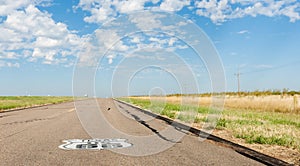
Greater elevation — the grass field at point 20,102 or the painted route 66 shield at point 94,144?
the grass field at point 20,102

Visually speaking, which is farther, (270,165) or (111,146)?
(111,146)

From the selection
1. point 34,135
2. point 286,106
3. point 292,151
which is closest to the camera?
point 292,151

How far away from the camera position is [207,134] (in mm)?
12531

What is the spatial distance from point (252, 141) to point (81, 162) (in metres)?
5.17

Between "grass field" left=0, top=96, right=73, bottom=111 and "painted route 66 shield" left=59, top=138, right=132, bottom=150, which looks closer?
"painted route 66 shield" left=59, top=138, right=132, bottom=150

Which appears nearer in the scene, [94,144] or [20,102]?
[94,144]

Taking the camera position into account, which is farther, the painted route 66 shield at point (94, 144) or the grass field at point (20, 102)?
the grass field at point (20, 102)

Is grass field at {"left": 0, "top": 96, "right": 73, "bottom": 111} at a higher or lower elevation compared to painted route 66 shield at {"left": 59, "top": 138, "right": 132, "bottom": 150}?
higher

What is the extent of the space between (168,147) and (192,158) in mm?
1814

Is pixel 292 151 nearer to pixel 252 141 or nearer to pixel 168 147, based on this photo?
pixel 252 141

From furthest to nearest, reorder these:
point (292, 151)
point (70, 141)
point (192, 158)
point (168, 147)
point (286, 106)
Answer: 1. point (286, 106)
2. point (70, 141)
3. point (168, 147)
4. point (292, 151)
5. point (192, 158)

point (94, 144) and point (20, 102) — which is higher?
point (20, 102)

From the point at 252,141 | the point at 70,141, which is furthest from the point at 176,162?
the point at 70,141

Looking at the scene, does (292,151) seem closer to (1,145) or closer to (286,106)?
(1,145)
